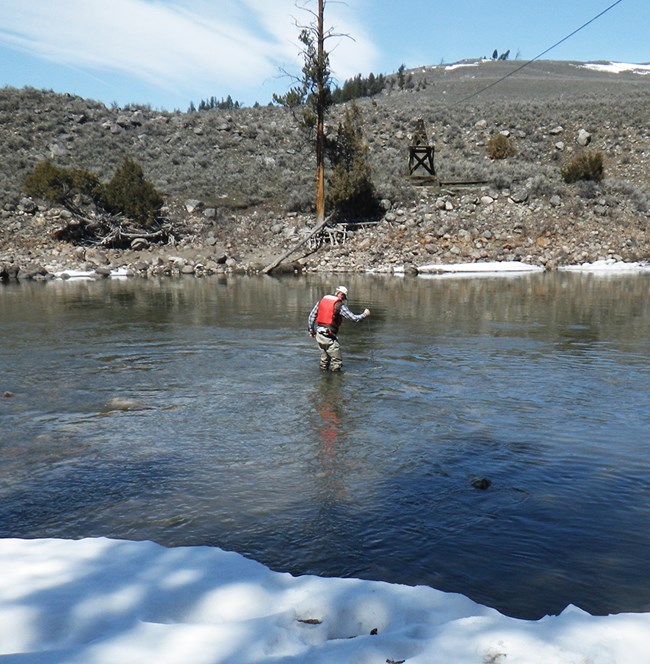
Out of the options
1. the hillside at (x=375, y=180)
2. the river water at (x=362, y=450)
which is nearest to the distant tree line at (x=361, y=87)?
the hillside at (x=375, y=180)

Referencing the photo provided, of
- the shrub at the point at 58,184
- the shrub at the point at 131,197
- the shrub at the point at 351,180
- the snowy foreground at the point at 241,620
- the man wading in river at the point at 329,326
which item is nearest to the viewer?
the snowy foreground at the point at 241,620

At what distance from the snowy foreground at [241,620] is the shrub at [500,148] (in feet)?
153

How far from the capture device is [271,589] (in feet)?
14.4

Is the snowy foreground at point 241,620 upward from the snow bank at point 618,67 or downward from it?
downward

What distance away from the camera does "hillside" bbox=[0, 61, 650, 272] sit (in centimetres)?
3528

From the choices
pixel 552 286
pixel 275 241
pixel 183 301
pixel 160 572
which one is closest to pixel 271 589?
pixel 160 572

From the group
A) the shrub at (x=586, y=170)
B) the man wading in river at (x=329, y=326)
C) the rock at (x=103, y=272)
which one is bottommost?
the man wading in river at (x=329, y=326)

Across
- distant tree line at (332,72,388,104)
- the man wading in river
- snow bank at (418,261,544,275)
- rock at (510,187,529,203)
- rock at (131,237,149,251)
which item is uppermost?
distant tree line at (332,72,388,104)

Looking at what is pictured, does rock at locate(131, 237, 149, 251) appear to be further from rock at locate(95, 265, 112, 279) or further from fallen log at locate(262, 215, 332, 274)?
fallen log at locate(262, 215, 332, 274)

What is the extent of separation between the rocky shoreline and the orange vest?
2034cm

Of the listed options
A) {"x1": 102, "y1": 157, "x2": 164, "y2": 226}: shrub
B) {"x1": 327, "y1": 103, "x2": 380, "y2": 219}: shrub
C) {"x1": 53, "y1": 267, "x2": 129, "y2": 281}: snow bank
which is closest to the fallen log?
{"x1": 327, "y1": 103, "x2": 380, "y2": 219}: shrub

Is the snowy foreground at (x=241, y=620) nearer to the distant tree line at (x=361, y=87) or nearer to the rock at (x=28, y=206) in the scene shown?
the rock at (x=28, y=206)

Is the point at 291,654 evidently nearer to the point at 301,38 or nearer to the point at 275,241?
the point at 275,241

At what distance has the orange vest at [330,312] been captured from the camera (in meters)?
11.9
